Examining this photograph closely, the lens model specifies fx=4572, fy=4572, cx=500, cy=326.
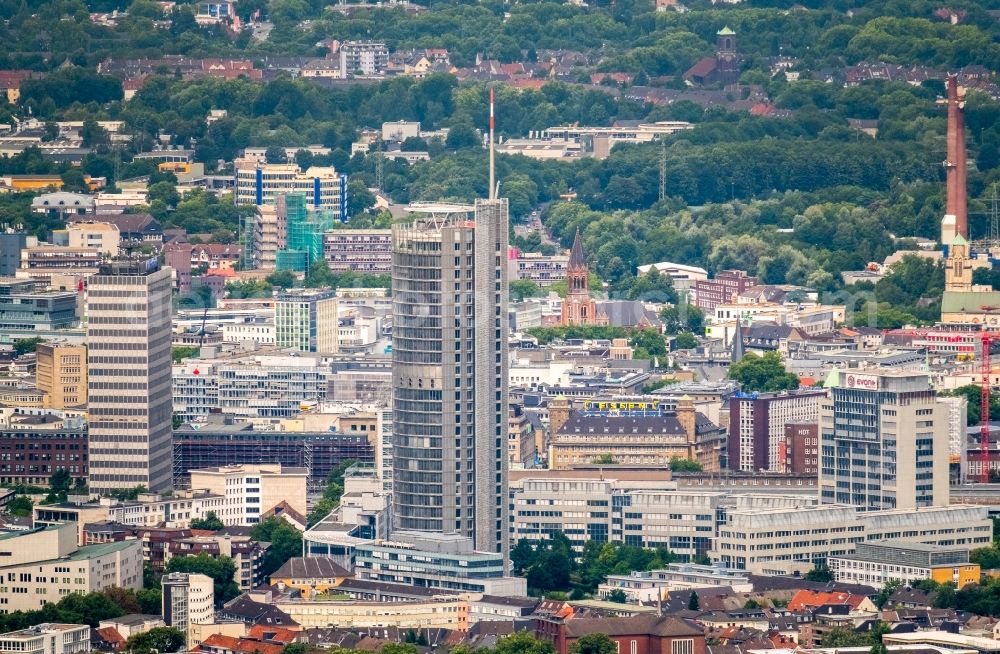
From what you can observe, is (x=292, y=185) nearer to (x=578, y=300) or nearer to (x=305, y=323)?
(x=578, y=300)

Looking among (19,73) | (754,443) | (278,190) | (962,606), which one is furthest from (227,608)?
(19,73)

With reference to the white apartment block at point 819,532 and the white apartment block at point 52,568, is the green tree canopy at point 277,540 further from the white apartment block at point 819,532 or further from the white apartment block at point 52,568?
the white apartment block at point 819,532

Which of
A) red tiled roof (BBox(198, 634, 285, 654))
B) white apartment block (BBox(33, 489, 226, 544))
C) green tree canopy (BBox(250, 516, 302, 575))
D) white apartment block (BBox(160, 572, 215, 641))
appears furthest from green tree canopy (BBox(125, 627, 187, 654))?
white apartment block (BBox(33, 489, 226, 544))

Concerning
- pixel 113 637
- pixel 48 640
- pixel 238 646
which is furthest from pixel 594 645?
pixel 48 640

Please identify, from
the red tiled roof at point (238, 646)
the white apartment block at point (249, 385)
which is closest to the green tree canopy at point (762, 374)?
the white apartment block at point (249, 385)

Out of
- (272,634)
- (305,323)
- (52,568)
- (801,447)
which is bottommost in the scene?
(272,634)

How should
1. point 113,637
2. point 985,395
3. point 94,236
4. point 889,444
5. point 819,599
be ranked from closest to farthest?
point 113,637
point 819,599
point 889,444
point 985,395
point 94,236

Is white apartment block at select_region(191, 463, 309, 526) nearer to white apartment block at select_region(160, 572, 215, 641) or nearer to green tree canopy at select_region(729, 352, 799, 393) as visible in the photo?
white apartment block at select_region(160, 572, 215, 641)
